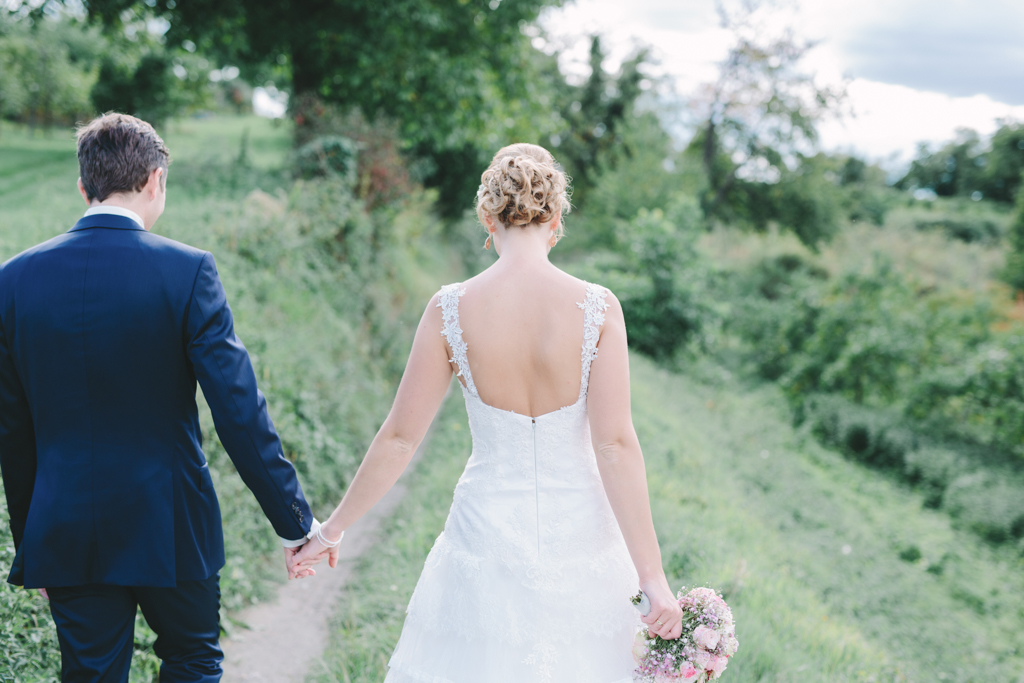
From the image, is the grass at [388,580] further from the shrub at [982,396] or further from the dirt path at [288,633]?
the shrub at [982,396]

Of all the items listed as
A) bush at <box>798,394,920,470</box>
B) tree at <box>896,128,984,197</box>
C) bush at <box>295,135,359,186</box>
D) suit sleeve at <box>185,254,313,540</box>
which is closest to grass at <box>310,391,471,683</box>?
suit sleeve at <box>185,254,313,540</box>

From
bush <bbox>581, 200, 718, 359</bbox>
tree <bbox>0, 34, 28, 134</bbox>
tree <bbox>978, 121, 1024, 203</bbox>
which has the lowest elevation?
bush <bbox>581, 200, 718, 359</bbox>

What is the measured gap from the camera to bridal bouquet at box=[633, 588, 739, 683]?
1914mm

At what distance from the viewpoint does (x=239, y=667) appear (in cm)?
361

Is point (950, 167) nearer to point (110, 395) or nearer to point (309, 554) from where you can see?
point (309, 554)

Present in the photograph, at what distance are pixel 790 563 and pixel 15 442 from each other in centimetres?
642

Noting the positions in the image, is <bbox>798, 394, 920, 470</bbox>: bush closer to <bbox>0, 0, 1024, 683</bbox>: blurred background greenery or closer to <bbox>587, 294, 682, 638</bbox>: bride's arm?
<bbox>0, 0, 1024, 683</bbox>: blurred background greenery

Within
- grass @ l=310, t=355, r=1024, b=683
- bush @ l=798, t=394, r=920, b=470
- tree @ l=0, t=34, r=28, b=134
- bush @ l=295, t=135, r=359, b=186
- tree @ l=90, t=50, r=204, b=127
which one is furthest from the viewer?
tree @ l=90, t=50, r=204, b=127

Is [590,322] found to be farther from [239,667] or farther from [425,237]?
[425,237]

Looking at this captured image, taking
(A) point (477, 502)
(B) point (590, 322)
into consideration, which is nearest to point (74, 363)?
(A) point (477, 502)

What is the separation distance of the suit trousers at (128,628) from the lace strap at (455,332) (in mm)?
1200

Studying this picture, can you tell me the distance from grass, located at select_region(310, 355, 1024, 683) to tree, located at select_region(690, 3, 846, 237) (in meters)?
19.0

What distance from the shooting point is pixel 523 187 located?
206cm

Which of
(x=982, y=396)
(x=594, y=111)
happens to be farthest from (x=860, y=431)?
(x=594, y=111)
